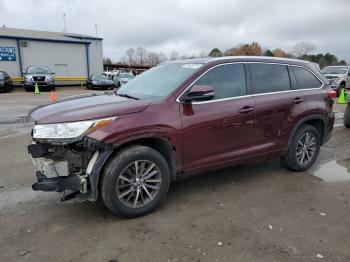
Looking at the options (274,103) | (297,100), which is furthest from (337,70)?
(274,103)

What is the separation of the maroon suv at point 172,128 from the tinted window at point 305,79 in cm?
2

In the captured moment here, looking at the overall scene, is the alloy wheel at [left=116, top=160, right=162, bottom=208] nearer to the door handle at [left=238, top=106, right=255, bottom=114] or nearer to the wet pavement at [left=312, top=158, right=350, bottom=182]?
the door handle at [left=238, top=106, right=255, bottom=114]

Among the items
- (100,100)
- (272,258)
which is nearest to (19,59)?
(100,100)

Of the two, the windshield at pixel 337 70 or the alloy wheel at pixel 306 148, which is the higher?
the windshield at pixel 337 70

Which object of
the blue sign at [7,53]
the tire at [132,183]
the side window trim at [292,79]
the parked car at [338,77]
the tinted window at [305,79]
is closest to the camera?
the tire at [132,183]

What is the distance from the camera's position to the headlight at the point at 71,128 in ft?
11.1

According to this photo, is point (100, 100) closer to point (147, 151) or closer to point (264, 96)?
point (147, 151)

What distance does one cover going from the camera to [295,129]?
511cm

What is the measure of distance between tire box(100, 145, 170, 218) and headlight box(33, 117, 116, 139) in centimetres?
41

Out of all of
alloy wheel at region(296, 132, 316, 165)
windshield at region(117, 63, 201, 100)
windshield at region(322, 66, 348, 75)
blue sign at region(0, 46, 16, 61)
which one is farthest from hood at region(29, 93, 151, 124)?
blue sign at region(0, 46, 16, 61)

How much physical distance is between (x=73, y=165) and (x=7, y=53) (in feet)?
98.1

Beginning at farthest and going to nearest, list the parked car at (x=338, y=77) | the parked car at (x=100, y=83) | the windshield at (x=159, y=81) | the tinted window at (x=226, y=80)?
the parked car at (x=100, y=83) < the parked car at (x=338, y=77) < the tinted window at (x=226, y=80) < the windshield at (x=159, y=81)

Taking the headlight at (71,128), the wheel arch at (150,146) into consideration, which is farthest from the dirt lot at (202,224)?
the headlight at (71,128)

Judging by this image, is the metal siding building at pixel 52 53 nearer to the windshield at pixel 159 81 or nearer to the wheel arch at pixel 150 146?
the windshield at pixel 159 81
